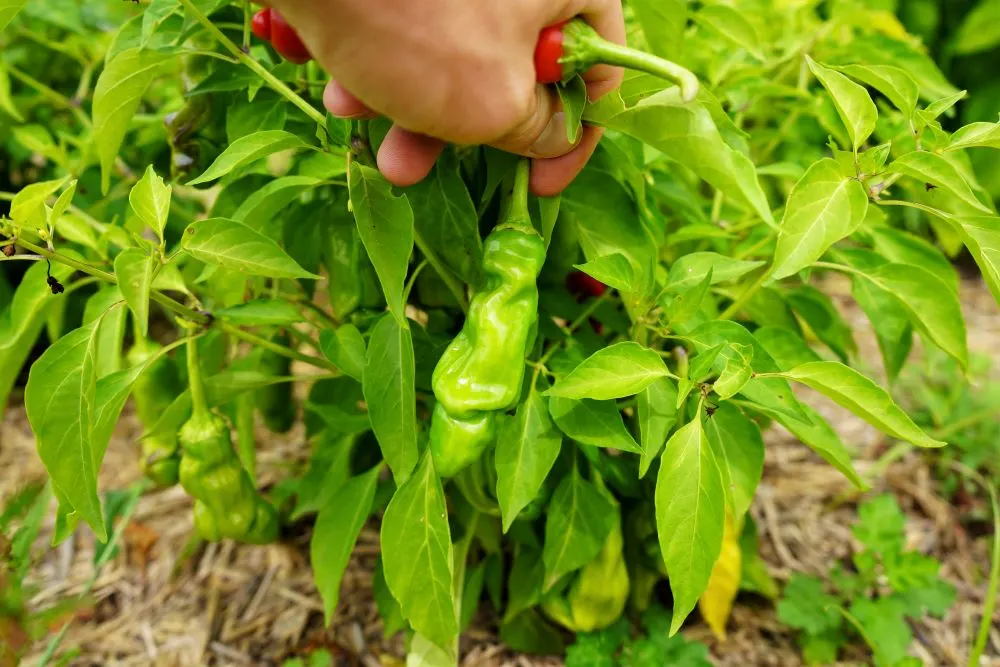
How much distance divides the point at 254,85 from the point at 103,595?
37.8 inches

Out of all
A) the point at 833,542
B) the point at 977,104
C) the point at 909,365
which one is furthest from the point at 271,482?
the point at 977,104

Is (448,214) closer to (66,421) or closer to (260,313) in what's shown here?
(260,313)

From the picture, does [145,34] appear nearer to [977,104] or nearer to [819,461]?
[819,461]

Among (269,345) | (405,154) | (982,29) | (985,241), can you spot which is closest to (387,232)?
(405,154)

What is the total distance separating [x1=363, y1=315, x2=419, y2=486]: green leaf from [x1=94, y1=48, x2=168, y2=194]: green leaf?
0.37m

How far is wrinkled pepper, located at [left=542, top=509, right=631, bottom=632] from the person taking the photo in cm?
99

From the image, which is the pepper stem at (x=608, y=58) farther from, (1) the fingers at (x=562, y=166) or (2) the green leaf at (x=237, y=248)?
(2) the green leaf at (x=237, y=248)

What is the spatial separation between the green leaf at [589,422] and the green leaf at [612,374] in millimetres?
62

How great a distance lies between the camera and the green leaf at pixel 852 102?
2.16 feet

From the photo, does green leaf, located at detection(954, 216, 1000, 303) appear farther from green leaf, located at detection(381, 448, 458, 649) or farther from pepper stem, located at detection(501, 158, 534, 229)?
green leaf, located at detection(381, 448, 458, 649)


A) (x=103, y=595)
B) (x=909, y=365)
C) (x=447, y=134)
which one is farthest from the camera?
(x=909, y=365)

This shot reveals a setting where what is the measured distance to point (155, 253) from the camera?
67 cm

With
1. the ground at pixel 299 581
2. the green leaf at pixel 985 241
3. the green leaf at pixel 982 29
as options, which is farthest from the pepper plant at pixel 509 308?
the green leaf at pixel 982 29

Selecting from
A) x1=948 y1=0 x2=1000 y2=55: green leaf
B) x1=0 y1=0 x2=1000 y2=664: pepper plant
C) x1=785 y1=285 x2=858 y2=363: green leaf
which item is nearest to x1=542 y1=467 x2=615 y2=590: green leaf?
x1=0 y1=0 x2=1000 y2=664: pepper plant
